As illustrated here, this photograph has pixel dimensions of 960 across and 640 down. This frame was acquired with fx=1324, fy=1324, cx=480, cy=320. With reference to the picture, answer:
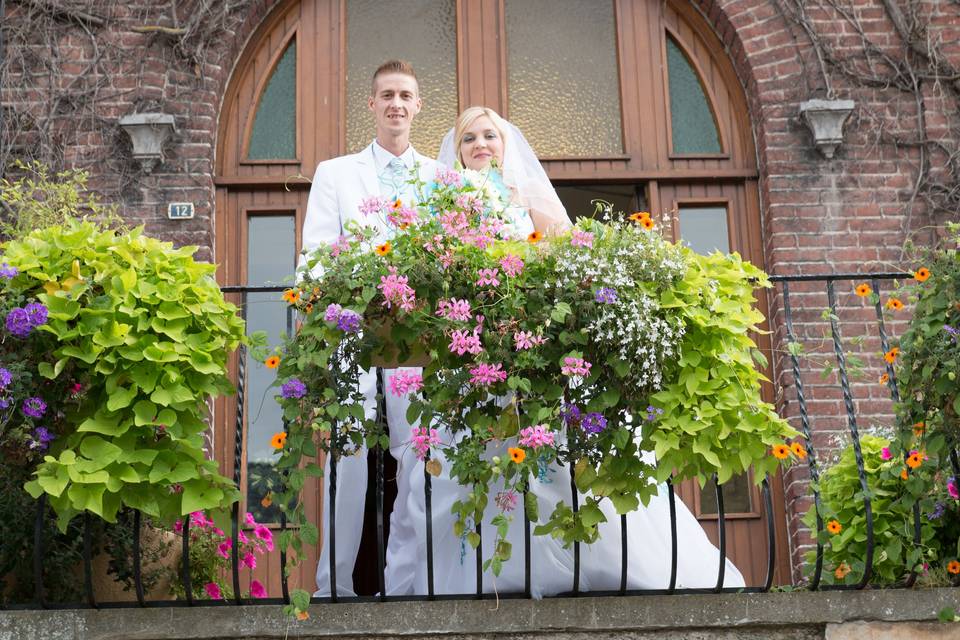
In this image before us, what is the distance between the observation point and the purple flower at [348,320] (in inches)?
159

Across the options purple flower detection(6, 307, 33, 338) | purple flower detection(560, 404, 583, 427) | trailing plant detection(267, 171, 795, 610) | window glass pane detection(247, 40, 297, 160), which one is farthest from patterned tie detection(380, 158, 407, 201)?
window glass pane detection(247, 40, 297, 160)

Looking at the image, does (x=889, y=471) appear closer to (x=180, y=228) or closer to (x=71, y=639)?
(x=71, y=639)

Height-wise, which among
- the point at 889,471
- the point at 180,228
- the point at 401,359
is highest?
the point at 180,228

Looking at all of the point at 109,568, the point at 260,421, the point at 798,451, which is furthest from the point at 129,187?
the point at 798,451

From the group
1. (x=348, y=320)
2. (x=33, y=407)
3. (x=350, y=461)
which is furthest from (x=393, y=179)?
(x=33, y=407)

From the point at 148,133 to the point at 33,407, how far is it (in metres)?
3.14

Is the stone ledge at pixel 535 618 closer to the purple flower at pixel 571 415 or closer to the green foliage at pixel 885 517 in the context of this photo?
the green foliage at pixel 885 517

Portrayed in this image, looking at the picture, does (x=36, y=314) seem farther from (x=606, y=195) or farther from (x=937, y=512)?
(x=606, y=195)

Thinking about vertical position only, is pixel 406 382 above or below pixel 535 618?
above

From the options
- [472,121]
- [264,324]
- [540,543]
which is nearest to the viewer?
[540,543]

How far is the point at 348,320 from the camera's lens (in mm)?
4039

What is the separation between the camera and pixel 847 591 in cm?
422

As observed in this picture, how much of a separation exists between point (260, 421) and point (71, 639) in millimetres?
2740

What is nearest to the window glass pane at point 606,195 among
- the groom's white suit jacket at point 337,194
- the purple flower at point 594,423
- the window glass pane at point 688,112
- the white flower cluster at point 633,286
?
the window glass pane at point 688,112
